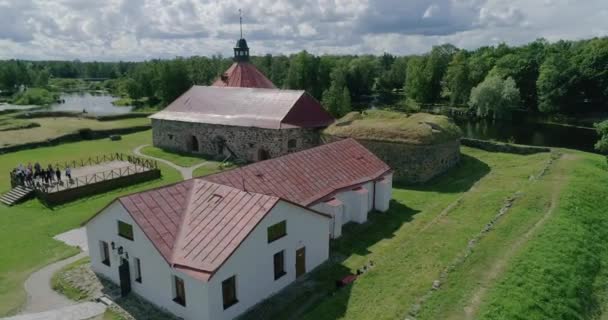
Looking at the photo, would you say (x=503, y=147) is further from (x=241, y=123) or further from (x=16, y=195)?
(x=16, y=195)

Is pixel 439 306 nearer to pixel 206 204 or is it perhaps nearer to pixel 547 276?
pixel 547 276

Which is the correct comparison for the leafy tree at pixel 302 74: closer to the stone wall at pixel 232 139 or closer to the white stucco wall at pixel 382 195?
the stone wall at pixel 232 139

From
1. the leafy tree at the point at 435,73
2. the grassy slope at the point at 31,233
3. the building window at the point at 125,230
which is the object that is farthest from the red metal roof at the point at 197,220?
the leafy tree at the point at 435,73

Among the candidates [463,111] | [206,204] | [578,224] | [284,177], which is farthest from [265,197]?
[463,111]

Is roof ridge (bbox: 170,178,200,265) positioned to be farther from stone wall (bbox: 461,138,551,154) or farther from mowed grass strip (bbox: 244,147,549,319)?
stone wall (bbox: 461,138,551,154)

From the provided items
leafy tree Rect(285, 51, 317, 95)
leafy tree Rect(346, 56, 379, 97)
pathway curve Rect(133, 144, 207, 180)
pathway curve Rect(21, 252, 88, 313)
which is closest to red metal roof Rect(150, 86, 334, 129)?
pathway curve Rect(133, 144, 207, 180)

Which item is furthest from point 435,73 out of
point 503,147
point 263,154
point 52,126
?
point 52,126
